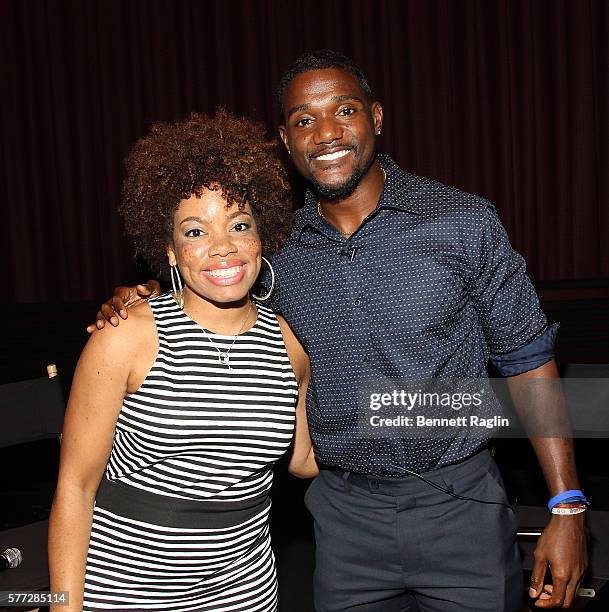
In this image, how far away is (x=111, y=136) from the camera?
3.72 m

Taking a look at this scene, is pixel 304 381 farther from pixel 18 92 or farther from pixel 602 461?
pixel 18 92

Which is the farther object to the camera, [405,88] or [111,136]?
[111,136]

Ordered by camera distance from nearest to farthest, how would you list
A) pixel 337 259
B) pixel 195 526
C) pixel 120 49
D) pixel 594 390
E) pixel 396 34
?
pixel 195 526 < pixel 337 259 < pixel 594 390 < pixel 396 34 < pixel 120 49

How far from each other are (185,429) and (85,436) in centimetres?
18

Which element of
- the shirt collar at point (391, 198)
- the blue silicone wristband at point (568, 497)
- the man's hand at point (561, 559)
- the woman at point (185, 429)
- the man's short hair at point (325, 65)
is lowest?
the man's hand at point (561, 559)

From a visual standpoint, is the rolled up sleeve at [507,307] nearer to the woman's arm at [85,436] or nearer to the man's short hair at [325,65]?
the man's short hair at [325,65]

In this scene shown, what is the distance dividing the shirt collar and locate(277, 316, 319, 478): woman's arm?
0.22 meters

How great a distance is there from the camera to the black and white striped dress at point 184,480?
1.55 metres

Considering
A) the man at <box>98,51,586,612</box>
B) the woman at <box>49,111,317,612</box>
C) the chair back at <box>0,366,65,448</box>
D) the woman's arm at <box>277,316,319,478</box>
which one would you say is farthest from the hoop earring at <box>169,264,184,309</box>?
Result: the chair back at <box>0,366,65,448</box>

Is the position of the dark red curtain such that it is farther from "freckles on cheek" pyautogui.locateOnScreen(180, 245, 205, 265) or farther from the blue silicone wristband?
"freckles on cheek" pyautogui.locateOnScreen(180, 245, 205, 265)

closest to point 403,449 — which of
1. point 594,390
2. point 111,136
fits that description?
point 594,390

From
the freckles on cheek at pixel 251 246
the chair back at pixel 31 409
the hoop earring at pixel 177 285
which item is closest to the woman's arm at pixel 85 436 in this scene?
the hoop earring at pixel 177 285

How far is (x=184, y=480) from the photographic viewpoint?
5.13 ft

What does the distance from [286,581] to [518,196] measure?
5.35 feet
